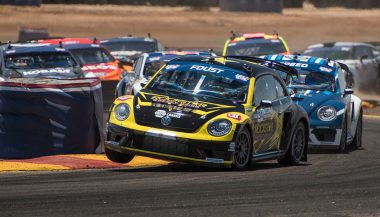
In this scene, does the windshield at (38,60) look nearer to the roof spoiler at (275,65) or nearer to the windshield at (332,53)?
the windshield at (332,53)

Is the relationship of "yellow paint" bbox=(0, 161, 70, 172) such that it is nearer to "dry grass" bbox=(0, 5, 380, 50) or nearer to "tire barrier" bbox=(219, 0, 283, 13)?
"dry grass" bbox=(0, 5, 380, 50)

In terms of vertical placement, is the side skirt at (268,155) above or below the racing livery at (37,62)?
above

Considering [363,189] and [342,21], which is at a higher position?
[363,189]

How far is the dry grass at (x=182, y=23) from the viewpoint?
48.4 meters

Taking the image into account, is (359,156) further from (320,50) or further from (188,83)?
(320,50)

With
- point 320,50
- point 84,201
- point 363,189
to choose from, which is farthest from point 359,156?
point 320,50

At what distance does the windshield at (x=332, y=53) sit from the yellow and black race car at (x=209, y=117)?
13.6 meters

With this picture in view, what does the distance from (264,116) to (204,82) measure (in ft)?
2.67

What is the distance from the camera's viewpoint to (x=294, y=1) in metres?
59.9

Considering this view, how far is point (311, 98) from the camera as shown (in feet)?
52.2

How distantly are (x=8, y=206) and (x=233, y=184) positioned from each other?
8.57ft

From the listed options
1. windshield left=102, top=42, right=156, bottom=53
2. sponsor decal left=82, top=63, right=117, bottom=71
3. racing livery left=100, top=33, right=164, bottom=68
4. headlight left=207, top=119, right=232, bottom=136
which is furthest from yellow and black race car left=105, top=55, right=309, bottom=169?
windshield left=102, top=42, right=156, bottom=53

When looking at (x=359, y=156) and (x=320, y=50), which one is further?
(x=320, y=50)

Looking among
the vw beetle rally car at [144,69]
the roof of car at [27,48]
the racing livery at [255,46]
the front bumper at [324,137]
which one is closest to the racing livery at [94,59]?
the roof of car at [27,48]
